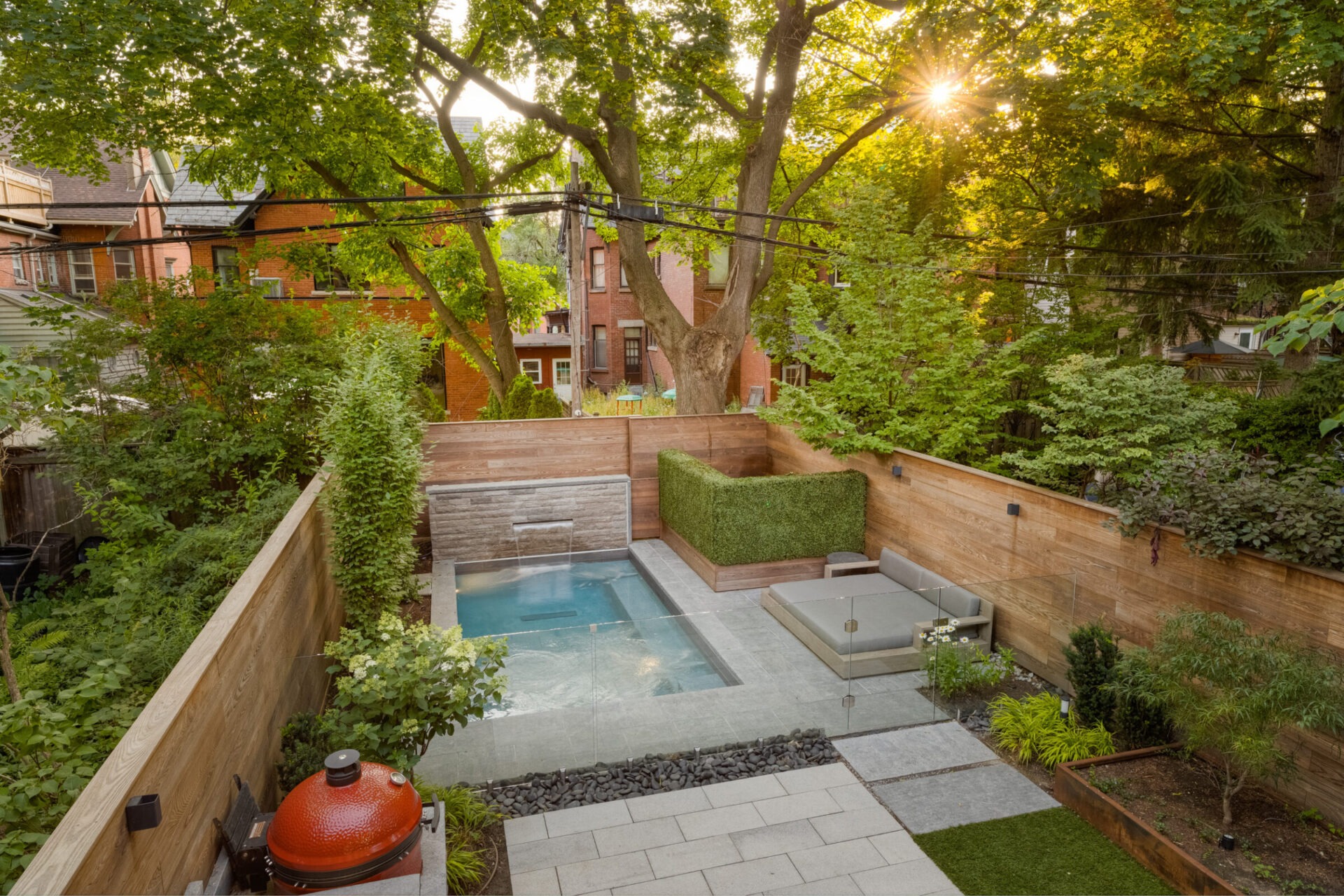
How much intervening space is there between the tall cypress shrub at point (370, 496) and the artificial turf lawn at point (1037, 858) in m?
5.16

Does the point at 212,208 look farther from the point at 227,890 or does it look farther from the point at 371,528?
the point at 227,890

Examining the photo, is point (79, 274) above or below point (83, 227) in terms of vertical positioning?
below

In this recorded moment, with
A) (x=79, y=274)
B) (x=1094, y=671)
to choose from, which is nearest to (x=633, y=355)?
(x=79, y=274)

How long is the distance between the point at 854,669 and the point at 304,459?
7.61 metres

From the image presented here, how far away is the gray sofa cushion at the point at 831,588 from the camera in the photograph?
9.16 m

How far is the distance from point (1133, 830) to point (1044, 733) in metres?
1.33

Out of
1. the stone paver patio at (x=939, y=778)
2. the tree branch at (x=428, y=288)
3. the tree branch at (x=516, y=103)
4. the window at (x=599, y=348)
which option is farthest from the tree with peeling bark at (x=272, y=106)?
the window at (x=599, y=348)

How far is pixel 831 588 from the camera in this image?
9477 millimetres

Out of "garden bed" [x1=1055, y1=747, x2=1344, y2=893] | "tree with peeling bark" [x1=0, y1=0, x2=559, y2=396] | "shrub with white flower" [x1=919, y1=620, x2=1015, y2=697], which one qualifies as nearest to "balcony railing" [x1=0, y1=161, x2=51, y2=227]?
"tree with peeling bark" [x1=0, y1=0, x2=559, y2=396]

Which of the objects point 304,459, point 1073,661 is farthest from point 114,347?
point 1073,661

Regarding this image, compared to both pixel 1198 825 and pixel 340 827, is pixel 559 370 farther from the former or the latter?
pixel 340 827

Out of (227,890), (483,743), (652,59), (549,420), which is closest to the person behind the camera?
(227,890)

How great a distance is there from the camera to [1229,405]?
7.22 metres

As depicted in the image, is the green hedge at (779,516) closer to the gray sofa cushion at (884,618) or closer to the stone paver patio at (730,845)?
the gray sofa cushion at (884,618)
